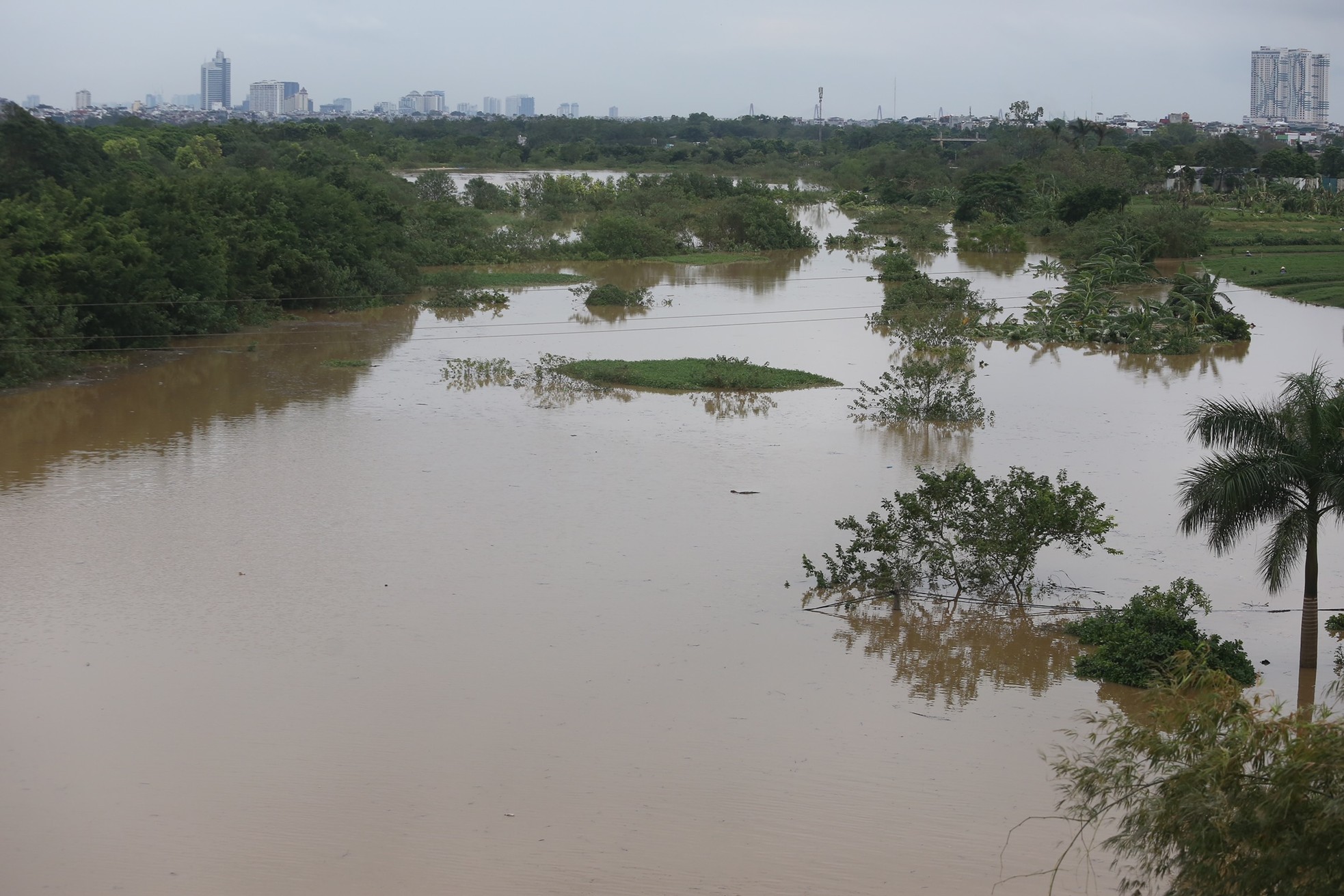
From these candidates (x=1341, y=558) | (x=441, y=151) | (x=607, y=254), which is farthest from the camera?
(x=441, y=151)

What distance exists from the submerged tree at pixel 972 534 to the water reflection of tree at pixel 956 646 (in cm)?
30

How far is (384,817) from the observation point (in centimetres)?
829

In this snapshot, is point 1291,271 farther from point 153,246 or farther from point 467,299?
point 153,246

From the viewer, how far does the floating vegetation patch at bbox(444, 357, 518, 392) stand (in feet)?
75.3

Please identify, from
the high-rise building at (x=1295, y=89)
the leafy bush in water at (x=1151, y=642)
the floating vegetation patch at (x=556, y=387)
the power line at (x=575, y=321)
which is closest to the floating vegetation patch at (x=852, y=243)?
the power line at (x=575, y=321)

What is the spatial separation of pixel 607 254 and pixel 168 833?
33405 millimetres

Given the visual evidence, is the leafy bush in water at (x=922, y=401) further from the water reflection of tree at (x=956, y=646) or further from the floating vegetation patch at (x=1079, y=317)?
the water reflection of tree at (x=956, y=646)

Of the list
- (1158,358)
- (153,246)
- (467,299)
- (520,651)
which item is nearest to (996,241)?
(1158,358)

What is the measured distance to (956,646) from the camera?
11523mm

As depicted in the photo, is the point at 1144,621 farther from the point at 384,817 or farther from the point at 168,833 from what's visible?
the point at 168,833

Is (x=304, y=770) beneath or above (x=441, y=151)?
beneath

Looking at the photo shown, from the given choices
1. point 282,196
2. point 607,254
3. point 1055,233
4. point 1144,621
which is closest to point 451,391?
point 282,196

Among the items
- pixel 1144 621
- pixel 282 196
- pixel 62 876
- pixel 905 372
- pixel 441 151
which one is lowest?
pixel 62 876

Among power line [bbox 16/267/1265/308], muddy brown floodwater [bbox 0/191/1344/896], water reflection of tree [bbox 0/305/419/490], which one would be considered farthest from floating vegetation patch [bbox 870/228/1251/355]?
water reflection of tree [bbox 0/305/419/490]
